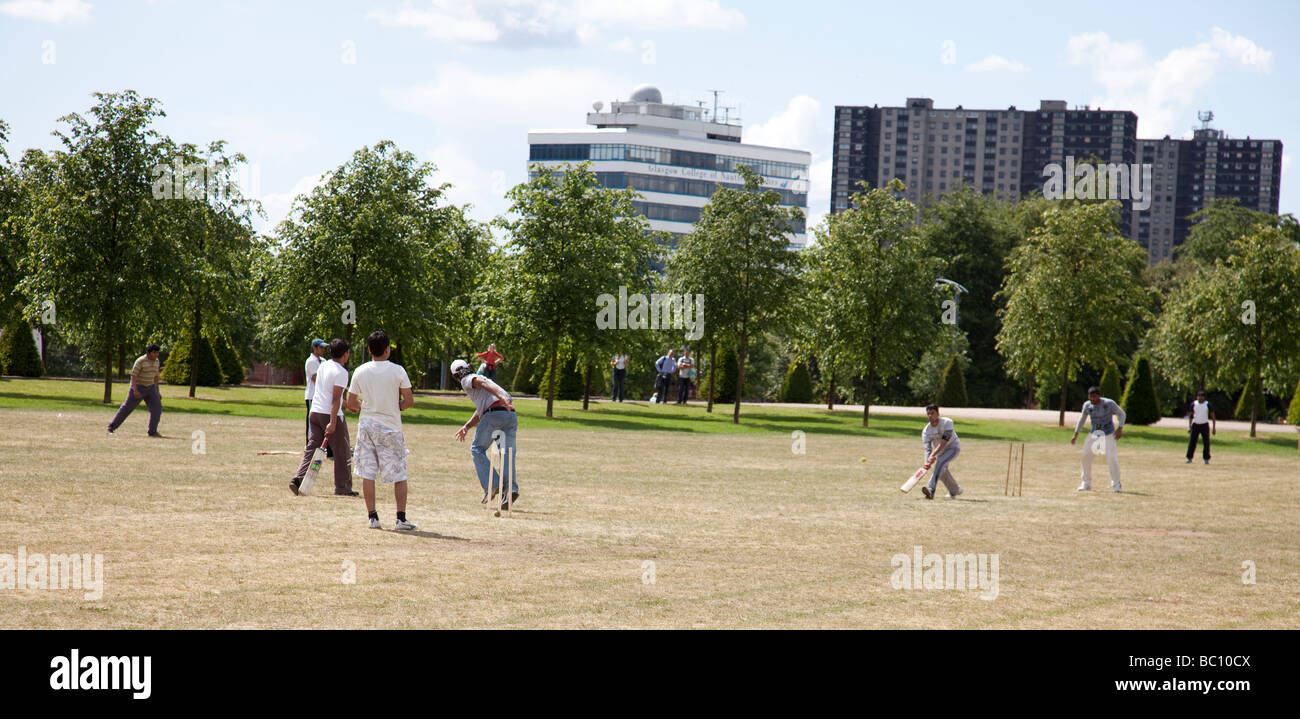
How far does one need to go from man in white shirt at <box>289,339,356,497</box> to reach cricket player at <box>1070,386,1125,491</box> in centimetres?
Answer: 1313

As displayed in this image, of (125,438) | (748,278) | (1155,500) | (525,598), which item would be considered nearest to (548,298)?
(748,278)

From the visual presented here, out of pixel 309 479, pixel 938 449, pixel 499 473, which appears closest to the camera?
pixel 499 473

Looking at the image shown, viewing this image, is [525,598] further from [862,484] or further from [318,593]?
[862,484]

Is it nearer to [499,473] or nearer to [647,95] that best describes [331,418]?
[499,473]

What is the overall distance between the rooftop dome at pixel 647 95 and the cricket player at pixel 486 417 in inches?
6098

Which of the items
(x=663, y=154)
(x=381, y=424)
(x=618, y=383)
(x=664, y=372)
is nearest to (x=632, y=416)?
(x=664, y=372)

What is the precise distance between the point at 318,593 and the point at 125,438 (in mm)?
17390

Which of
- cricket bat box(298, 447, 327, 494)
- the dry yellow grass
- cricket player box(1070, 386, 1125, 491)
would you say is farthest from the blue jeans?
cricket player box(1070, 386, 1125, 491)

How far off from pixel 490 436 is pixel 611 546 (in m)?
3.27

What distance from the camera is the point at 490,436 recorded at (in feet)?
52.2

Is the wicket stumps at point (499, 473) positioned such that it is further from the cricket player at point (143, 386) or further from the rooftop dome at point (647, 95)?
the rooftop dome at point (647, 95)

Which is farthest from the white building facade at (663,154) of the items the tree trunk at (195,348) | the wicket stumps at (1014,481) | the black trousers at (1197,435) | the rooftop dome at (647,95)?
the wicket stumps at (1014,481)

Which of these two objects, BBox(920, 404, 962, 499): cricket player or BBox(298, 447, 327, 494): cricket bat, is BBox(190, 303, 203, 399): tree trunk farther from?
BBox(920, 404, 962, 499): cricket player

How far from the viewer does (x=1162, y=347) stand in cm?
5719
